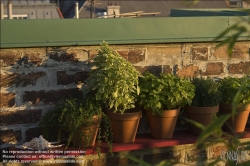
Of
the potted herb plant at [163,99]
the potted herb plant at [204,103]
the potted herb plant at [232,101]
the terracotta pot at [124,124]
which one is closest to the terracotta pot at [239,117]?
the potted herb plant at [232,101]

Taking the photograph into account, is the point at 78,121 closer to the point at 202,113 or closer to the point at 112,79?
the point at 112,79

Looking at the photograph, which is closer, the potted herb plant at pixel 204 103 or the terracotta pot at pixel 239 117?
the potted herb plant at pixel 204 103

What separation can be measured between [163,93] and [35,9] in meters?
16.9

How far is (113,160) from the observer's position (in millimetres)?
3432

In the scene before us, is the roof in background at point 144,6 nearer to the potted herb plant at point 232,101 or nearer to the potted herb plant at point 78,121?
the potted herb plant at point 232,101

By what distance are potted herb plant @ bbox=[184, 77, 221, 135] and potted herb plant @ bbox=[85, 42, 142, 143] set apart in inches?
15.6

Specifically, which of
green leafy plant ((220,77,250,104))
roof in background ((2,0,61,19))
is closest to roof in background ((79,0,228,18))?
roof in background ((2,0,61,19))

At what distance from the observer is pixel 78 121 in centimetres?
317

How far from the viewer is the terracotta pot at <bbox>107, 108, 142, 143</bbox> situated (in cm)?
334

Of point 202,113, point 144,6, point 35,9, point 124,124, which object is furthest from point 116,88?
point 144,6

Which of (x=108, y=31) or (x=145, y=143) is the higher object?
(x=108, y=31)

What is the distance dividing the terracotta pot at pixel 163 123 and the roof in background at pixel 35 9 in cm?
1542

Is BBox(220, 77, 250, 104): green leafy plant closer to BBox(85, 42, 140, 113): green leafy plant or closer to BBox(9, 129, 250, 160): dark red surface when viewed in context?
BBox(9, 129, 250, 160): dark red surface

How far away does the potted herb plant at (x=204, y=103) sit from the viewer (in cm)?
353
